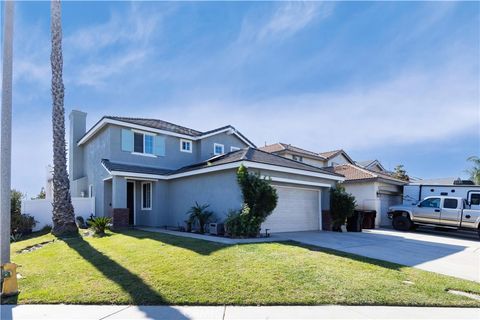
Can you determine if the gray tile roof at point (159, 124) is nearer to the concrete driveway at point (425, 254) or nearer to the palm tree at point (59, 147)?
the palm tree at point (59, 147)

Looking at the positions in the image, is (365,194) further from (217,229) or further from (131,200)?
(131,200)

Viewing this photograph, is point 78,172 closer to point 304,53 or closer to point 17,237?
point 17,237

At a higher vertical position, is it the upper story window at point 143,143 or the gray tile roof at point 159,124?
the gray tile roof at point 159,124

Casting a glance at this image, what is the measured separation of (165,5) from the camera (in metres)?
12.0

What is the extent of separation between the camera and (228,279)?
650cm

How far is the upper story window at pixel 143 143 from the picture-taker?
18.8 metres

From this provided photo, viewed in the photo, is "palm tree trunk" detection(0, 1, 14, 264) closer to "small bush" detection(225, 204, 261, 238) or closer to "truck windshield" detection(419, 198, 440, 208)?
"small bush" detection(225, 204, 261, 238)

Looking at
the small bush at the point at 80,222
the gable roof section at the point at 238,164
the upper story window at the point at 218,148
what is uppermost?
the upper story window at the point at 218,148

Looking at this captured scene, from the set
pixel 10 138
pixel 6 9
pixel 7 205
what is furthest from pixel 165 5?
pixel 7 205

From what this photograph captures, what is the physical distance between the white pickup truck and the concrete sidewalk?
13.7m

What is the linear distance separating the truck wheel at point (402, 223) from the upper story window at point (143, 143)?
15667 millimetres

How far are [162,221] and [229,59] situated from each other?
9.82m

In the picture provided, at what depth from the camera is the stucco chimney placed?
2244 centimetres

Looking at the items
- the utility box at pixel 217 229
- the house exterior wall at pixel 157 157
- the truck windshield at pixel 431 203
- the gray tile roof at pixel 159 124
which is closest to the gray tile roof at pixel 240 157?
the house exterior wall at pixel 157 157
